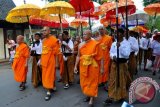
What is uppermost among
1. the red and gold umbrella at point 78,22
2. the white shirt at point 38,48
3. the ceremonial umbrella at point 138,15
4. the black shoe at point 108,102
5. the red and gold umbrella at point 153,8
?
the red and gold umbrella at point 153,8

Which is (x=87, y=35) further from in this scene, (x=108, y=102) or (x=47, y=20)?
(x=47, y=20)

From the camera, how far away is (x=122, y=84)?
7051mm

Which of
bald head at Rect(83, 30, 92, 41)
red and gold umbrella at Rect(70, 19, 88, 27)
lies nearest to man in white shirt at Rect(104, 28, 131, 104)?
bald head at Rect(83, 30, 92, 41)

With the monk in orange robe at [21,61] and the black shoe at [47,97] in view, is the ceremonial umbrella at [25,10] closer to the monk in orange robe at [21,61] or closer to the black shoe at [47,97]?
the monk in orange robe at [21,61]

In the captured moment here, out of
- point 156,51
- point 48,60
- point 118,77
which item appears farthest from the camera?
point 156,51

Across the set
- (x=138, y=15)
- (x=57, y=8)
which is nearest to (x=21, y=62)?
(x=57, y=8)

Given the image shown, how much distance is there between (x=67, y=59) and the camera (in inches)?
368

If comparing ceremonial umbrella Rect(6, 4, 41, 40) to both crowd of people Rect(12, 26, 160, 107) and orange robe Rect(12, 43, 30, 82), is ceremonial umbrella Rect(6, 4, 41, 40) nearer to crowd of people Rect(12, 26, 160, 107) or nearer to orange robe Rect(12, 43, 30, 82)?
crowd of people Rect(12, 26, 160, 107)

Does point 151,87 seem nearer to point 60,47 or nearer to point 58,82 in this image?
point 60,47

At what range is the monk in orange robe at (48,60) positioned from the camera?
816cm

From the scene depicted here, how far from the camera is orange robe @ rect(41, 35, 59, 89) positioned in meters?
8.16

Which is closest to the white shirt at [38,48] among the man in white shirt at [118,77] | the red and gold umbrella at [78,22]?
the man in white shirt at [118,77]

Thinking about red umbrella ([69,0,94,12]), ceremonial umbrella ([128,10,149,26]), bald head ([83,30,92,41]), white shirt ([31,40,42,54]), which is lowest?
white shirt ([31,40,42,54])

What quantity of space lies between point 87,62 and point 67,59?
2.30 m
